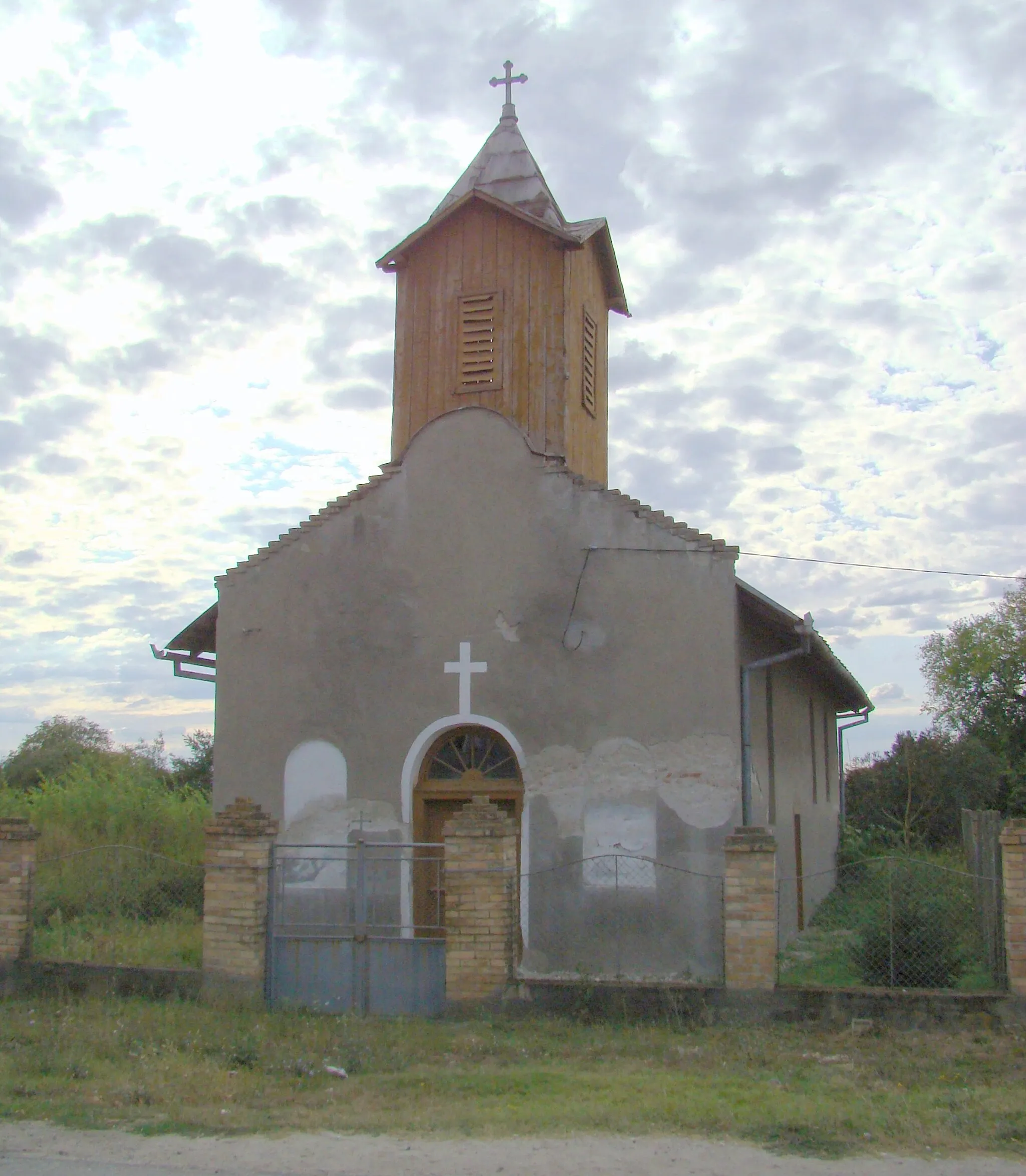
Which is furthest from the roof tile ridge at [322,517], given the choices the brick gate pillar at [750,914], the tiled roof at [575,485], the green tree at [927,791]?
the green tree at [927,791]

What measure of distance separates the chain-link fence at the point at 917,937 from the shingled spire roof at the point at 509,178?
9.22 m

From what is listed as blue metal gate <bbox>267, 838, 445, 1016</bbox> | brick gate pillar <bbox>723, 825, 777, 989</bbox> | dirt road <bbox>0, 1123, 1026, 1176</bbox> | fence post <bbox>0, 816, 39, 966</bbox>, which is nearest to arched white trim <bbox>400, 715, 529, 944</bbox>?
blue metal gate <bbox>267, 838, 445, 1016</bbox>

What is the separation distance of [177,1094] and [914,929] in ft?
20.8

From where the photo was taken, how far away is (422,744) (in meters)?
13.1

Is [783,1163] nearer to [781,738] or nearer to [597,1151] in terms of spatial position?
[597,1151]

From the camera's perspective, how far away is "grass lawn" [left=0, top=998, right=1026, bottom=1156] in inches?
271

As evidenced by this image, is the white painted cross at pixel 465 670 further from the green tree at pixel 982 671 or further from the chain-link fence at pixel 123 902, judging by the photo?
the green tree at pixel 982 671

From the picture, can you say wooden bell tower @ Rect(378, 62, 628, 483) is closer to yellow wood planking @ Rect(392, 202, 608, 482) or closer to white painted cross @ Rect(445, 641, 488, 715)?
yellow wood planking @ Rect(392, 202, 608, 482)

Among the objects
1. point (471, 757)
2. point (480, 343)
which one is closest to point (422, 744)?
point (471, 757)

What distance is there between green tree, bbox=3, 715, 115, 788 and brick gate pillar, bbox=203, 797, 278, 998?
2047cm

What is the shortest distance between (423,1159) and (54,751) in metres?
35.6

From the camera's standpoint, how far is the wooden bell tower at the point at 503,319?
15016 millimetres

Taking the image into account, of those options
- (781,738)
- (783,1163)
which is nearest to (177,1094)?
(783,1163)

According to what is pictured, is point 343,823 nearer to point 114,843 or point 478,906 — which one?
point 478,906
